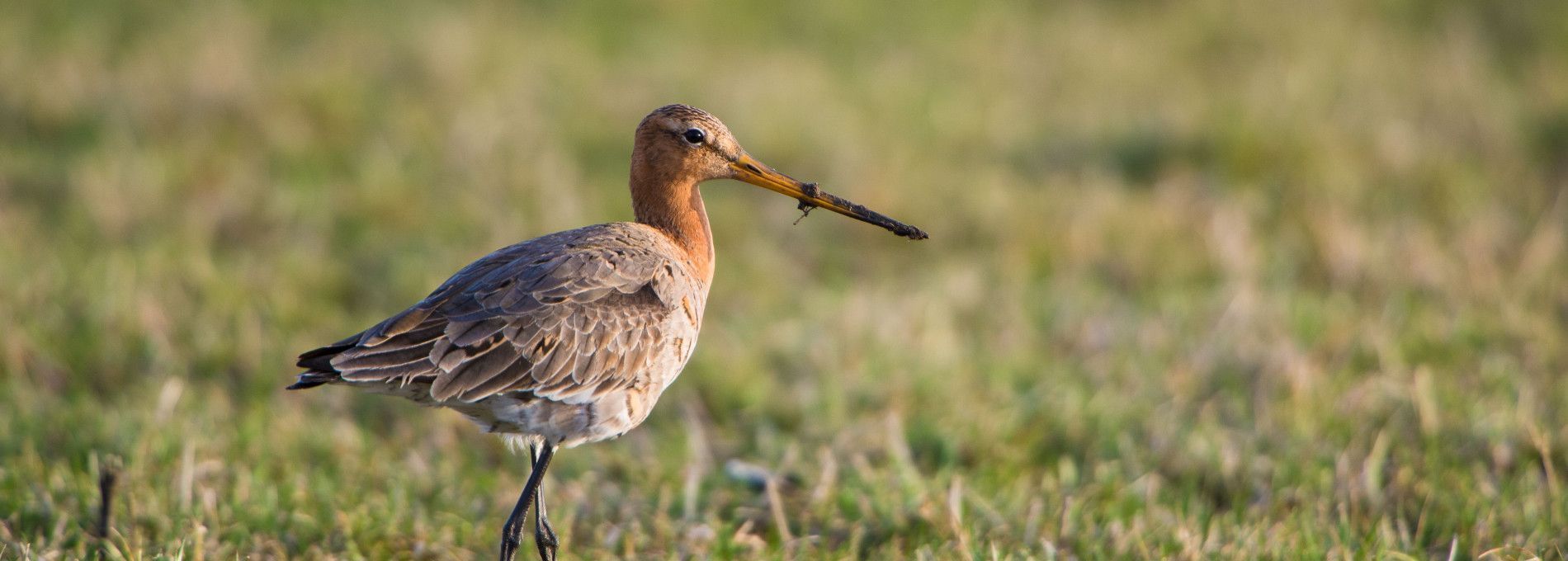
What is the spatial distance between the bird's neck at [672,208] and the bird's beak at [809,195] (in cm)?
19

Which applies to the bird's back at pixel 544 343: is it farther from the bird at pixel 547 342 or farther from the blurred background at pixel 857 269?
the blurred background at pixel 857 269

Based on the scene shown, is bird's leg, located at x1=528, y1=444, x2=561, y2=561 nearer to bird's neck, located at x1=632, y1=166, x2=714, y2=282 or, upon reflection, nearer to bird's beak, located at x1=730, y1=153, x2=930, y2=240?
bird's neck, located at x1=632, y1=166, x2=714, y2=282

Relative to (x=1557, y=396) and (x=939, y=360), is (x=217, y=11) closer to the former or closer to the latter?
(x=939, y=360)

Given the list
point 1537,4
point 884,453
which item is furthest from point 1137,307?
point 1537,4

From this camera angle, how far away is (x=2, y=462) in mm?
5102

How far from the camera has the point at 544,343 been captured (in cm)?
440

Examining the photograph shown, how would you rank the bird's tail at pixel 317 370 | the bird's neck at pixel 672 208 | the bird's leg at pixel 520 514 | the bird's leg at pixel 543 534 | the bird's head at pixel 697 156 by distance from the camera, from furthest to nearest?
the bird's neck at pixel 672 208 < the bird's head at pixel 697 156 < the bird's leg at pixel 543 534 < the bird's leg at pixel 520 514 < the bird's tail at pixel 317 370

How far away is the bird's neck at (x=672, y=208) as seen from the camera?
16.5 ft

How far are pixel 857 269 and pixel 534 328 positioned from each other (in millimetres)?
3920

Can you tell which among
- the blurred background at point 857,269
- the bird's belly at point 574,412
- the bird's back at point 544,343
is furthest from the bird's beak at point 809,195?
the blurred background at point 857,269

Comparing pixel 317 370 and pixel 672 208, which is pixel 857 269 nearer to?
pixel 672 208

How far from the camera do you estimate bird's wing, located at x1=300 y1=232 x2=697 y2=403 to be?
4.25 meters

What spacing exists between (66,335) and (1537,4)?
10675mm

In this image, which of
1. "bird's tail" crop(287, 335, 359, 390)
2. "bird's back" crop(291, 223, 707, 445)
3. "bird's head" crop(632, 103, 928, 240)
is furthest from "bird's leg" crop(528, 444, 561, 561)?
"bird's head" crop(632, 103, 928, 240)
